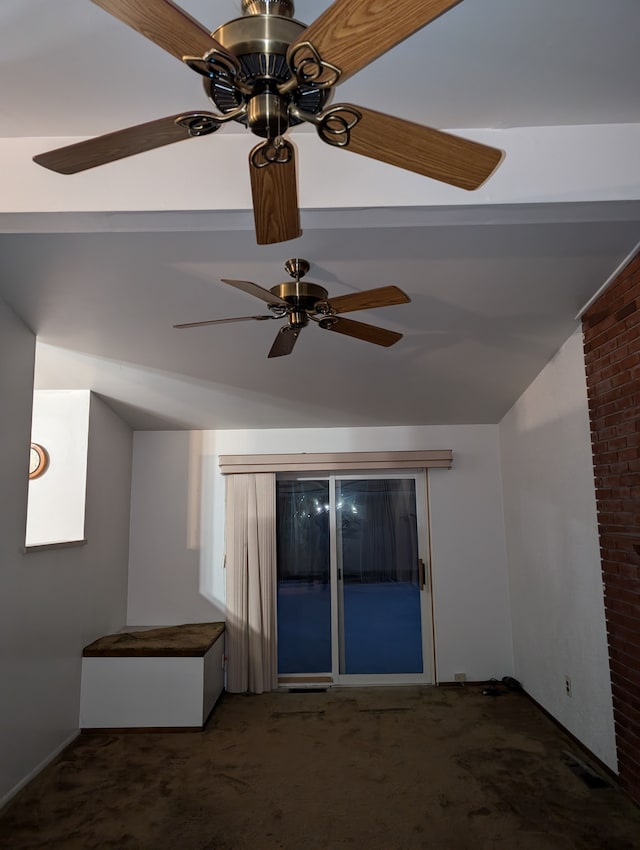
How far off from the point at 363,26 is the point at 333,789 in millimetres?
3429

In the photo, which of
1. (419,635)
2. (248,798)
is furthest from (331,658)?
(248,798)

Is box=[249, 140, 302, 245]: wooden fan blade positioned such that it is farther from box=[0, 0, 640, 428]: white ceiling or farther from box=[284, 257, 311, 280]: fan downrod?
box=[284, 257, 311, 280]: fan downrod

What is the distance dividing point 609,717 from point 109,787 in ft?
8.95

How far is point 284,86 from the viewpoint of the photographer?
1.11 metres

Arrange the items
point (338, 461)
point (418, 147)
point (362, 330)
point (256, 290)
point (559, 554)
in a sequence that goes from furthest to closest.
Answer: point (338, 461) < point (559, 554) < point (362, 330) < point (256, 290) < point (418, 147)

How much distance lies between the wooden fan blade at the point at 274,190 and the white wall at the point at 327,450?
369 cm

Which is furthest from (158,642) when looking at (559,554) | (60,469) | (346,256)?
(346,256)

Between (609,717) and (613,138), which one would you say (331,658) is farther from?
(613,138)

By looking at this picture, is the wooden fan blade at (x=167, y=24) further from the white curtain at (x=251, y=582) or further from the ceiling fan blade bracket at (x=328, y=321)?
the white curtain at (x=251, y=582)

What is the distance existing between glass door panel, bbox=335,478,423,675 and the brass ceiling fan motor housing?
4296mm

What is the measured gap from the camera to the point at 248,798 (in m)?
3.16

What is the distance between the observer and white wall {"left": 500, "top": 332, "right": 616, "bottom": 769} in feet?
11.4

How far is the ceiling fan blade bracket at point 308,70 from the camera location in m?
1.03

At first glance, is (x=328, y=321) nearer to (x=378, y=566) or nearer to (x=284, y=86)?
(x=284, y=86)
